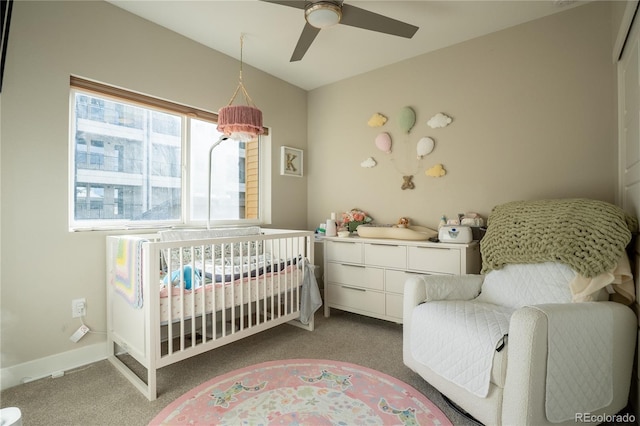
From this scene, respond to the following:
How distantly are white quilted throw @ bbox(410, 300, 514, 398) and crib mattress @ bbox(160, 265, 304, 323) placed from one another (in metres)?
1.03

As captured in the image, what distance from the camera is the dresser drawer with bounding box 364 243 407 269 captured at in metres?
2.53

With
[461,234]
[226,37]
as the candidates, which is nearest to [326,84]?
[226,37]

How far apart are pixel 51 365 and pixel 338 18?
2.64 meters

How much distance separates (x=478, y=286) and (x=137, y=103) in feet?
8.90

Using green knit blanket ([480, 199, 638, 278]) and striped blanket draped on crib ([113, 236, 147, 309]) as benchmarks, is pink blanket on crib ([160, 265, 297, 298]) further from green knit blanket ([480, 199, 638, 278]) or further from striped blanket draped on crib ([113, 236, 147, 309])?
green knit blanket ([480, 199, 638, 278])

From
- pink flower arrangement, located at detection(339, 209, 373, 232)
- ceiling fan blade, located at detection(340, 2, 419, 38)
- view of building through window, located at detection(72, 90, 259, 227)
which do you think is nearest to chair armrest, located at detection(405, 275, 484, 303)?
pink flower arrangement, located at detection(339, 209, 373, 232)

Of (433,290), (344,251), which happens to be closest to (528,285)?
(433,290)

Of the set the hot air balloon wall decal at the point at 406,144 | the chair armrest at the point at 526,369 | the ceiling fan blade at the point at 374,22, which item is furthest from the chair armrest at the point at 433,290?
the ceiling fan blade at the point at 374,22

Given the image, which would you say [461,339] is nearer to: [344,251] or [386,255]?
[386,255]

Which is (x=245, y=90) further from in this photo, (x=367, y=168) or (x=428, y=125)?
(x=428, y=125)

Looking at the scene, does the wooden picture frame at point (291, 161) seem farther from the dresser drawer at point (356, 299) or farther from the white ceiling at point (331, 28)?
the dresser drawer at point (356, 299)

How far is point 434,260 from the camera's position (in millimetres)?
2391

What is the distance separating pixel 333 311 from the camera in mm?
3129

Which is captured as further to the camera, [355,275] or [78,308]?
[355,275]
